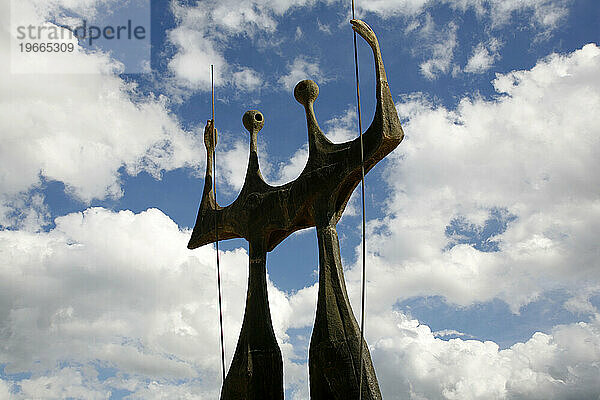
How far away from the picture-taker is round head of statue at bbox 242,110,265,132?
12.6 meters

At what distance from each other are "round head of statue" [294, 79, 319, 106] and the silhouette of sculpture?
2 centimetres

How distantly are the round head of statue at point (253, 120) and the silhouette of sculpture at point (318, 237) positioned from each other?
826mm

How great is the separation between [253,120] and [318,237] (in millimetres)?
3706

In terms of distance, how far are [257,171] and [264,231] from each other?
57.7 inches

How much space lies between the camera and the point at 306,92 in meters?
11.4

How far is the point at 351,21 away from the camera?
33.8 ft

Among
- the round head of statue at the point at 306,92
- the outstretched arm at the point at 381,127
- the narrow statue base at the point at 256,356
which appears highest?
the round head of statue at the point at 306,92

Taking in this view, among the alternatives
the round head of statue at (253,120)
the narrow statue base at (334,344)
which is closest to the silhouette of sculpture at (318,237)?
the narrow statue base at (334,344)

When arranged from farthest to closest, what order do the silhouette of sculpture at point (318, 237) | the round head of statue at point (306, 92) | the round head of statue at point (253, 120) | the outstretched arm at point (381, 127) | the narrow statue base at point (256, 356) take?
the round head of statue at point (253, 120), the round head of statue at point (306, 92), the narrow statue base at point (256, 356), the outstretched arm at point (381, 127), the silhouette of sculpture at point (318, 237)

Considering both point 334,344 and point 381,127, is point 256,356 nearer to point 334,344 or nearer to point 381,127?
point 334,344

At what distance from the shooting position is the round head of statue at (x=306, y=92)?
37.5 feet

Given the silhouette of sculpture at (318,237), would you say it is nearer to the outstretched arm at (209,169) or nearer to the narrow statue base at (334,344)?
the narrow statue base at (334,344)

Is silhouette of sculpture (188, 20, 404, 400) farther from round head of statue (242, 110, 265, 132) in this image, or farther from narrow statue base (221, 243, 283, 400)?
round head of statue (242, 110, 265, 132)

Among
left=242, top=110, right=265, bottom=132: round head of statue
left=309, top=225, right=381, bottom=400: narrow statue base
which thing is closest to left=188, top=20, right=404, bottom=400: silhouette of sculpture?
left=309, top=225, right=381, bottom=400: narrow statue base
